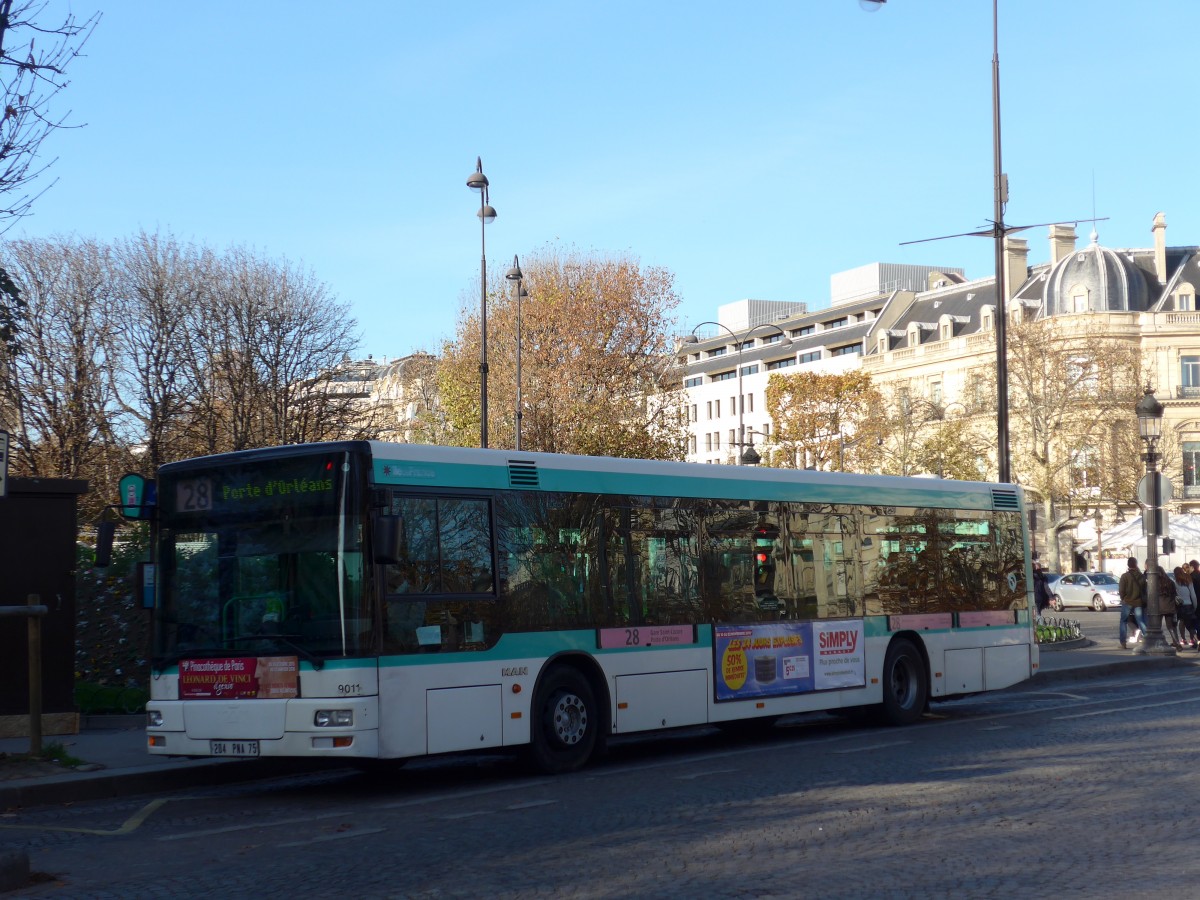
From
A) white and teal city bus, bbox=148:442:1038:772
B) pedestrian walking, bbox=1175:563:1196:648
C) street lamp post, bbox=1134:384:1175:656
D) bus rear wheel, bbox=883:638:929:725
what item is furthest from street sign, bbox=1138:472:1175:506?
white and teal city bus, bbox=148:442:1038:772

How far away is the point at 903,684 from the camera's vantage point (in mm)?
17266

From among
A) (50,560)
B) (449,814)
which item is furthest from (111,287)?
(449,814)

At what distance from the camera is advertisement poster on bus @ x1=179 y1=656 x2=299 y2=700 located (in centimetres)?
1141

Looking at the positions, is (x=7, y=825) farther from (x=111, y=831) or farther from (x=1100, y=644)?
(x=1100, y=644)

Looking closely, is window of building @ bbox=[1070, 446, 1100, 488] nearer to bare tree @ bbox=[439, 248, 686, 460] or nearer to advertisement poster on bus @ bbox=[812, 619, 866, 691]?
bare tree @ bbox=[439, 248, 686, 460]

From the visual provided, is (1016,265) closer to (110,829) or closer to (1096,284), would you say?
(1096,284)

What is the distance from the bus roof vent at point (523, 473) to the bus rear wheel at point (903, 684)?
5.53 m

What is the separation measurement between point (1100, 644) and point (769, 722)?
1721 centimetres

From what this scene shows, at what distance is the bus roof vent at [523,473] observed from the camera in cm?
1287

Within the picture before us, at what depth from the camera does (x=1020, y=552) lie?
19219 mm

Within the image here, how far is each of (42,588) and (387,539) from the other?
6.28m

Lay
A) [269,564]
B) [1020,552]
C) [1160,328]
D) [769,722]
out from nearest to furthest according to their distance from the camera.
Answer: [269,564] < [769,722] < [1020,552] < [1160,328]

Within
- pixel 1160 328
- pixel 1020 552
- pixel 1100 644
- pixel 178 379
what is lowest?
pixel 1100 644

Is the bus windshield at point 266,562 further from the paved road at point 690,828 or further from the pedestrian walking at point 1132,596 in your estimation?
the pedestrian walking at point 1132,596
